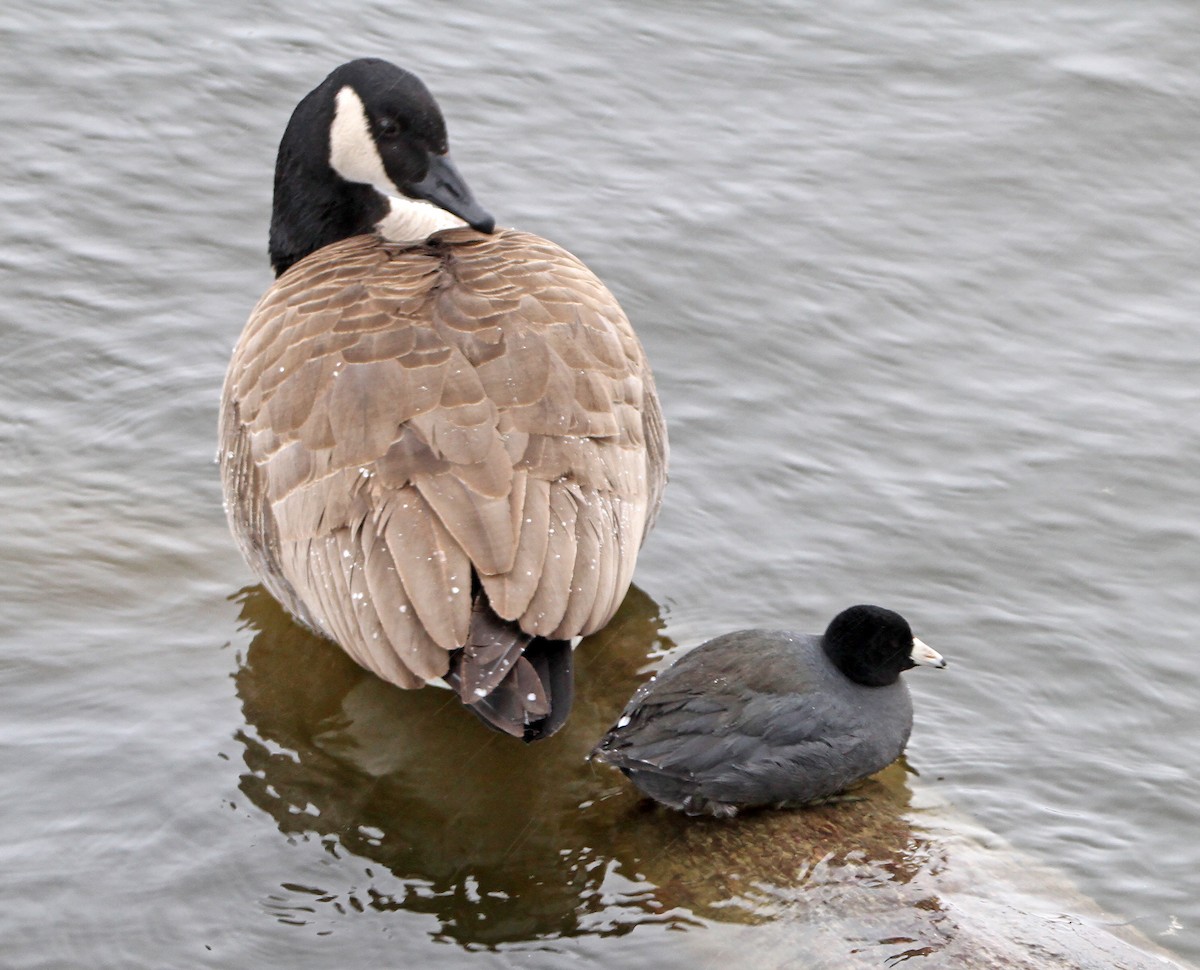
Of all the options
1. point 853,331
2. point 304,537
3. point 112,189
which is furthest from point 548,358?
point 112,189

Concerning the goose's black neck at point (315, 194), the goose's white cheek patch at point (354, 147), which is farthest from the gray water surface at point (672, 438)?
the goose's white cheek patch at point (354, 147)

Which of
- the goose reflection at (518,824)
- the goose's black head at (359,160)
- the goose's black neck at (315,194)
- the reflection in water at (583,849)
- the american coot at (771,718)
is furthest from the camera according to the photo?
the goose's black neck at (315,194)

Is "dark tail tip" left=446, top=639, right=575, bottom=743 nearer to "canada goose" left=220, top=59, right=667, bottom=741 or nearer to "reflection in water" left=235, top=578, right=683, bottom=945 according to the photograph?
"canada goose" left=220, top=59, right=667, bottom=741

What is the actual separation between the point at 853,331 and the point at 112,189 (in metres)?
4.04

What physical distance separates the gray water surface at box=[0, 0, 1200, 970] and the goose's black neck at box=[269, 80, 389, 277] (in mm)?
1020

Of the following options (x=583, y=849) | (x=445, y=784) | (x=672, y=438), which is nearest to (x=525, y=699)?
(x=583, y=849)

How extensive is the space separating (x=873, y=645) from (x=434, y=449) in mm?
1558

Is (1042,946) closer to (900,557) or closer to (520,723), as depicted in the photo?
(520,723)

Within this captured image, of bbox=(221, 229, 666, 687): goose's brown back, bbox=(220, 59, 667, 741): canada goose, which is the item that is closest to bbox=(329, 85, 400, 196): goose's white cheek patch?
bbox=(220, 59, 667, 741): canada goose

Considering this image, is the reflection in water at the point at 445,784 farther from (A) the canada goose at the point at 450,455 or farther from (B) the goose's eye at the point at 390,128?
(B) the goose's eye at the point at 390,128

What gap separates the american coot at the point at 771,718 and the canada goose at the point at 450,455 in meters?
0.36

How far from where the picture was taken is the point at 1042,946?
4609 millimetres

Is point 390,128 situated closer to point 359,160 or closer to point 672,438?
point 359,160

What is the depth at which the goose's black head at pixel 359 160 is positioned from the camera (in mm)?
6742
